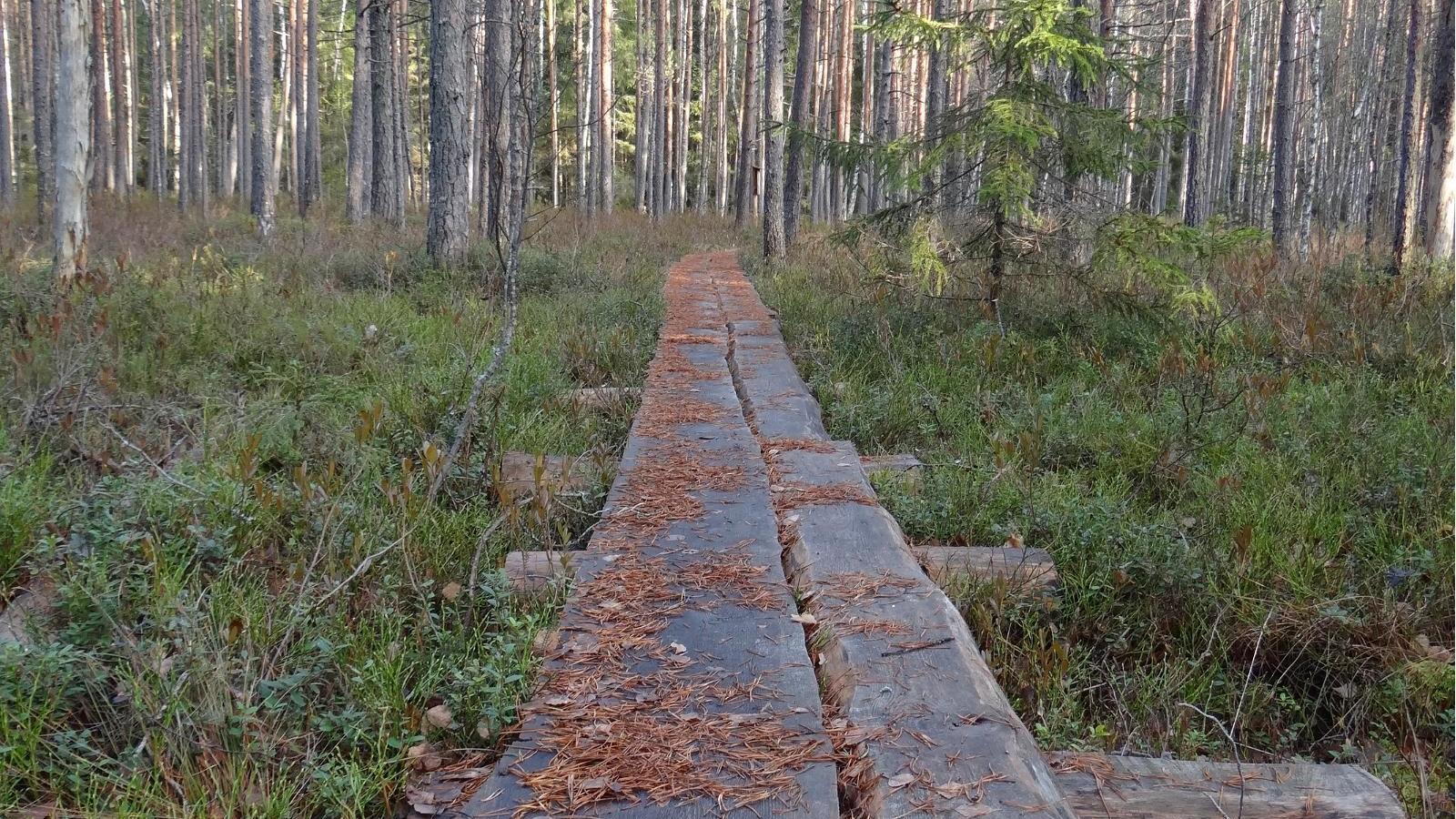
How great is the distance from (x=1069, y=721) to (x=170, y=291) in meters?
8.02

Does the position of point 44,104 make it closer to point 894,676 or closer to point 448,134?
point 448,134

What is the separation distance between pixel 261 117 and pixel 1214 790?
18.8 meters

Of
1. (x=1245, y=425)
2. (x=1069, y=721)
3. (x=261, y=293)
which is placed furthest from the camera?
(x=261, y=293)

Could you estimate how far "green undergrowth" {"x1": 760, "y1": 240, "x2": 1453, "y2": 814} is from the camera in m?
2.99

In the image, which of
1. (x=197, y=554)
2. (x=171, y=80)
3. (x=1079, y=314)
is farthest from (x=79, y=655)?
(x=171, y=80)

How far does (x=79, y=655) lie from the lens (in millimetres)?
2312

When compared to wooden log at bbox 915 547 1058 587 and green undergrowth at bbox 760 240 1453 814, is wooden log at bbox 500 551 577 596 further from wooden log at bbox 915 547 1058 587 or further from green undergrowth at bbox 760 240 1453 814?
green undergrowth at bbox 760 240 1453 814

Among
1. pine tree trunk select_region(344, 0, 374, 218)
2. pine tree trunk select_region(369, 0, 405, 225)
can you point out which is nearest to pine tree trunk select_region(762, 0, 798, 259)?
pine tree trunk select_region(369, 0, 405, 225)

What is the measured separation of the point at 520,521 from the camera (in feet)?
12.3

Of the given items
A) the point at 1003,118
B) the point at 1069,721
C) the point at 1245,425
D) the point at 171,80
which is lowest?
the point at 1069,721

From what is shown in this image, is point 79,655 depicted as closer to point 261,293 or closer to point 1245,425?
point 1245,425

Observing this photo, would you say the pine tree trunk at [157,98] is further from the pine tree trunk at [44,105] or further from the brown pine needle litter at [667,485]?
the brown pine needle litter at [667,485]

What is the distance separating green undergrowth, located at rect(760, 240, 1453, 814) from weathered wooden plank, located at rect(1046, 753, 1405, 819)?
0.27 m

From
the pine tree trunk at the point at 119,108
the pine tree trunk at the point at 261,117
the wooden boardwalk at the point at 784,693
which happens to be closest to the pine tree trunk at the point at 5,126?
the pine tree trunk at the point at 119,108
